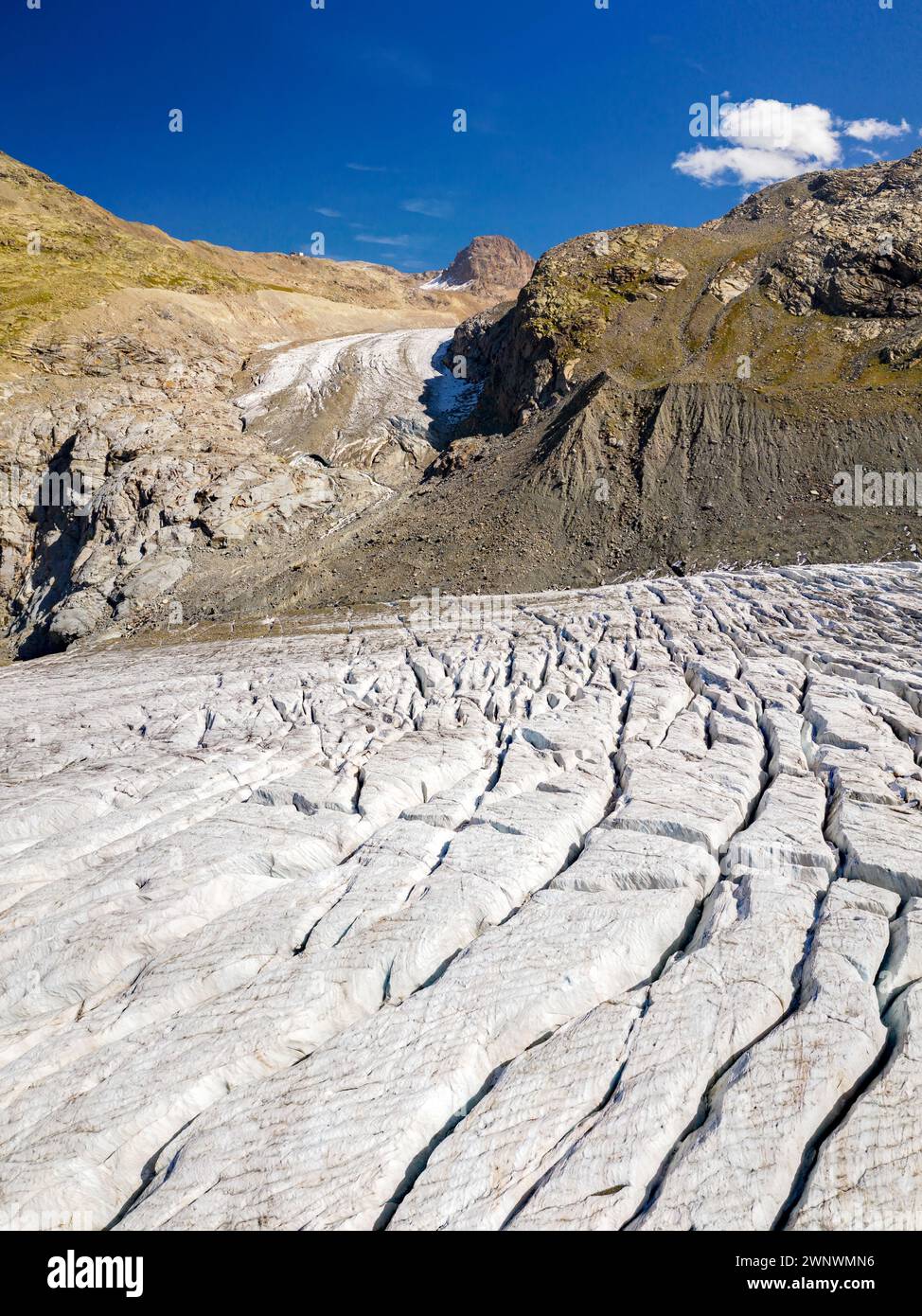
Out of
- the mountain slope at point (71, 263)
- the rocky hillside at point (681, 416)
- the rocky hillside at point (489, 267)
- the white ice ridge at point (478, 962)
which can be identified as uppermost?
the rocky hillside at point (489, 267)

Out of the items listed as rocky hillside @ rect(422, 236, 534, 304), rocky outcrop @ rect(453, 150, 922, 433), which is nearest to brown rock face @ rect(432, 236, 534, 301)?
rocky hillside @ rect(422, 236, 534, 304)

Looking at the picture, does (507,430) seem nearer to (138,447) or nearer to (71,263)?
(138,447)

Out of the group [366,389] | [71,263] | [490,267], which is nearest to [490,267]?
[490,267]

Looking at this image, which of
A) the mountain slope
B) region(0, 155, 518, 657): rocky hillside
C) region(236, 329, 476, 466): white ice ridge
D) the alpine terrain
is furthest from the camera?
the mountain slope

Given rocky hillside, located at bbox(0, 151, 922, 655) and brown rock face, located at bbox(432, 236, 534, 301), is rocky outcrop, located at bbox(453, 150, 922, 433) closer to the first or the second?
rocky hillside, located at bbox(0, 151, 922, 655)

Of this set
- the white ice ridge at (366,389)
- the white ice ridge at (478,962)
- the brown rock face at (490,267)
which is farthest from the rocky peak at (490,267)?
the white ice ridge at (478,962)

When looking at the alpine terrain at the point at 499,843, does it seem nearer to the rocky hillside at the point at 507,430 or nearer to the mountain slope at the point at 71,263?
the rocky hillside at the point at 507,430
